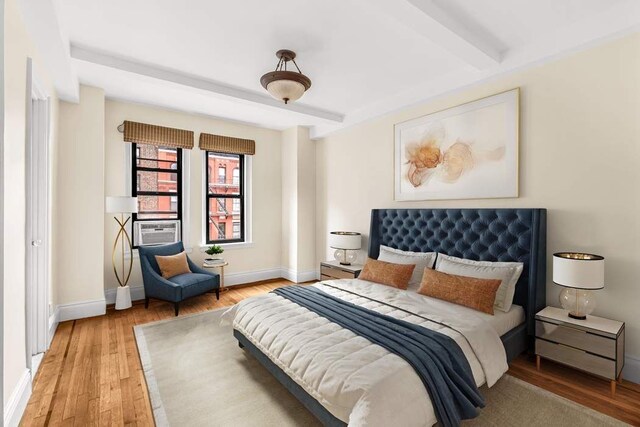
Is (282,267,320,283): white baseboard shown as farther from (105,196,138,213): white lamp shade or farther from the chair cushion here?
(105,196,138,213): white lamp shade

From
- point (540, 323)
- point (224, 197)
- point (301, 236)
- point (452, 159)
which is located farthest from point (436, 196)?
point (224, 197)

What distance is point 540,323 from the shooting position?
247 centimetres

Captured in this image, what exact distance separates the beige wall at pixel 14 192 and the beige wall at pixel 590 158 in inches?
148

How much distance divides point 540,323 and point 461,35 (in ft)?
7.84

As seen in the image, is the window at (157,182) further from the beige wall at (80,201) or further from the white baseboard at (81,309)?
the white baseboard at (81,309)

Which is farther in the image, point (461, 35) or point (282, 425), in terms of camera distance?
point (461, 35)

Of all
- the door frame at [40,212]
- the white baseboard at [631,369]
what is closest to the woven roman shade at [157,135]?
the door frame at [40,212]

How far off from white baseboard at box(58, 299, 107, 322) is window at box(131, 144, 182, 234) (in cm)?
121

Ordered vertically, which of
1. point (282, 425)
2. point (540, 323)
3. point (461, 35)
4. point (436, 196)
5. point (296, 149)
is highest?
point (461, 35)

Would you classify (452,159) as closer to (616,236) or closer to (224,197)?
(616,236)

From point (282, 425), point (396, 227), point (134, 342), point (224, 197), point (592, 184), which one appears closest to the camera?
point (282, 425)

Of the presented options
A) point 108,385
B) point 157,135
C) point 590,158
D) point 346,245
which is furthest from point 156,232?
point 590,158

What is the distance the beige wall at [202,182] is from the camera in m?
4.08

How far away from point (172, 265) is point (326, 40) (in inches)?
130
